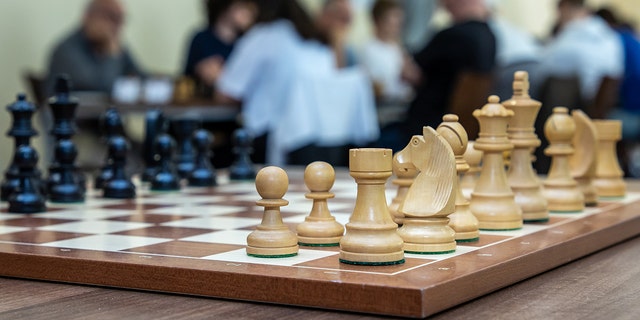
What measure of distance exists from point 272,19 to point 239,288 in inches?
172

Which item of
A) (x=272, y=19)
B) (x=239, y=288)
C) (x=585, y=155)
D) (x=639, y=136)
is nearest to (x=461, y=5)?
(x=272, y=19)

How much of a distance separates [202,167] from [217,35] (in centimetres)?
383

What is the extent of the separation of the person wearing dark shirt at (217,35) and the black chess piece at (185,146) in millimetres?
3452

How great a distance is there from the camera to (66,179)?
6.82ft

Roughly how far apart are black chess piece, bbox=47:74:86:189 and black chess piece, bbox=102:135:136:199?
0.06 meters

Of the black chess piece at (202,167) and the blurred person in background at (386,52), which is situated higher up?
the blurred person in background at (386,52)

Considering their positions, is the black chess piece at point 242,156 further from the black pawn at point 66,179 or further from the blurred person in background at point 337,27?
the blurred person in background at point 337,27

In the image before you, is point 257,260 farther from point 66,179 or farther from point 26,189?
point 66,179

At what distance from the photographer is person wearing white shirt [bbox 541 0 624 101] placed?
17.9ft

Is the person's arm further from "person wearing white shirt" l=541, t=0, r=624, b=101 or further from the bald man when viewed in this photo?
"person wearing white shirt" l=541, t=0, r=624, b=101

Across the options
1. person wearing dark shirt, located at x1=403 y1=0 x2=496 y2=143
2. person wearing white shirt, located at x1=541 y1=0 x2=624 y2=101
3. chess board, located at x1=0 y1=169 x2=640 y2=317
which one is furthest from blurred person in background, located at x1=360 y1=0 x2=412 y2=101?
chess board, located at x1=0 y1=169 x2=640 y2=317

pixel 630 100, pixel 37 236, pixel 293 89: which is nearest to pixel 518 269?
pixel 37 236

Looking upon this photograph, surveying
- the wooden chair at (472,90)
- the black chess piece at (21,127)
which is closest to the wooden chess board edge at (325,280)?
the black chess piece at (21,127)

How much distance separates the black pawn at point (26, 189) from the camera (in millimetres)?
1858
